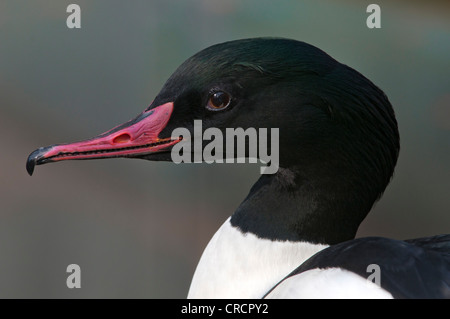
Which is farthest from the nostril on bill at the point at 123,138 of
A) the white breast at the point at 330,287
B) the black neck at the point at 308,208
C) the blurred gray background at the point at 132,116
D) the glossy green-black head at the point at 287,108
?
the blurred gray background at the point at 132,116

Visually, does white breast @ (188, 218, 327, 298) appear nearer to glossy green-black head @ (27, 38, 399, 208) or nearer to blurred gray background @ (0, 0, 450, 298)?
glossy green-black head @ (27, 38, 399, 208)

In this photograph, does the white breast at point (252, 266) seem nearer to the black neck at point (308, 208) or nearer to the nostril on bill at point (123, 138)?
A: the black neck at point (308, 208)

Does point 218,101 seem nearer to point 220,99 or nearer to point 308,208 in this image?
point 220,99

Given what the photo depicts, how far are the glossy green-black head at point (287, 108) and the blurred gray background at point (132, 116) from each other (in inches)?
55.8

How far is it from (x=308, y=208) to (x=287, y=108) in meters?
0.18

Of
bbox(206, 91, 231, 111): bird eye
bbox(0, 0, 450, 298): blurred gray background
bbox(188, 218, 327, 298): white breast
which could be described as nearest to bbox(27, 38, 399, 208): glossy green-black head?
bbox(206, 91, 231, 111): bird eye

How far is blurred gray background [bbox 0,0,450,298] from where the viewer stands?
96.0 inches

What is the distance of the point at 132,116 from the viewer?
2.45 metres

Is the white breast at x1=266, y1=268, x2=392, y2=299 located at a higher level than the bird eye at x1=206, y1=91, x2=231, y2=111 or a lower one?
lower

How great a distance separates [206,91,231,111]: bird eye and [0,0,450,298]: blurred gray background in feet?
4.75

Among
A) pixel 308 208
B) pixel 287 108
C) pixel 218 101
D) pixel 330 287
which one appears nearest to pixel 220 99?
pixel 218 101

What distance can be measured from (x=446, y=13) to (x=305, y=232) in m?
2.00
